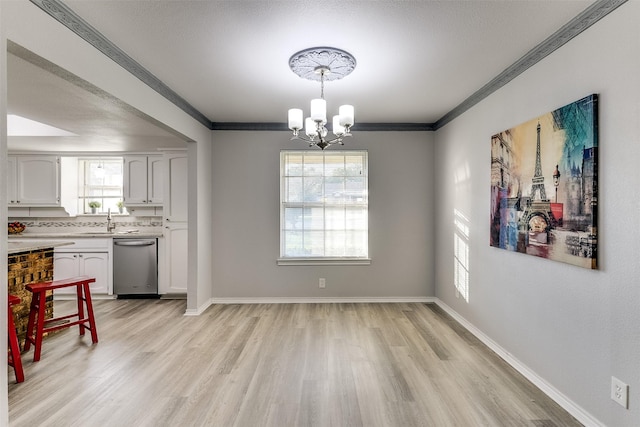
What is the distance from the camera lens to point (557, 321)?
7.30 ft

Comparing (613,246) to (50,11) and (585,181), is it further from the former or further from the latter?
(50,11)

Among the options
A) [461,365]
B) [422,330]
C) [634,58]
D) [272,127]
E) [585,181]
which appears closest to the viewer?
[634,58]

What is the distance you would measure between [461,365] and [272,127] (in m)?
3.57

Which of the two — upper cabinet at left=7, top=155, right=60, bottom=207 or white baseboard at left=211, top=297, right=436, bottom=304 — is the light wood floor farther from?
upper cabinet at left=7, top=155, right=60, bottom=207

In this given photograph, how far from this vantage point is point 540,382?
2375 mm

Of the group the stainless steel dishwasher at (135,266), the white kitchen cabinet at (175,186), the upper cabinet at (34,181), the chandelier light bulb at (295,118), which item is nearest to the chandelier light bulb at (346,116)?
the chandelier light bulb at (295,118)

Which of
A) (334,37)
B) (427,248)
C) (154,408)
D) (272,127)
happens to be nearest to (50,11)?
(334,37)

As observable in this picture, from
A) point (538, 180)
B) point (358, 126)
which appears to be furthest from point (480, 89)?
point (358, 126)

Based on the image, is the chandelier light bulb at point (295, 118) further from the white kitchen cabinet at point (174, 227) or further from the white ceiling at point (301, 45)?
the white kitchen cabinet at point (174, 227)

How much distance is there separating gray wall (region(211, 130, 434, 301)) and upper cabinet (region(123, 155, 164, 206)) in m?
1.13

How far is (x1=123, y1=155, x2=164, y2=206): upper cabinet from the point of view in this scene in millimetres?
5016

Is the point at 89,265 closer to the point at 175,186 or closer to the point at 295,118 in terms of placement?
the point at 175,186

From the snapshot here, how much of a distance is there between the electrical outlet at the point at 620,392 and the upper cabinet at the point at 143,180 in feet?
17.4

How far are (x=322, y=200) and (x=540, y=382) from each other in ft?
10.1
